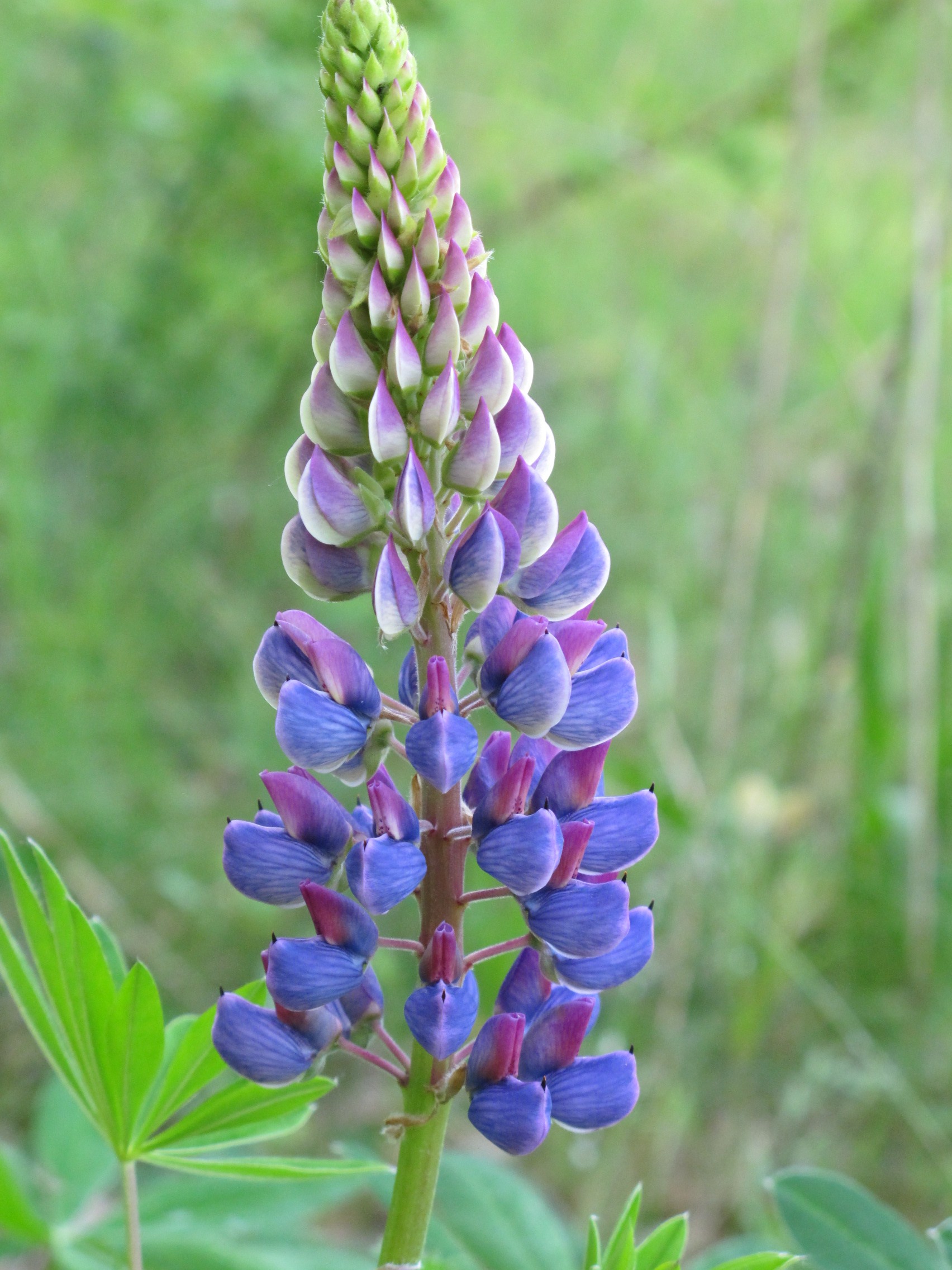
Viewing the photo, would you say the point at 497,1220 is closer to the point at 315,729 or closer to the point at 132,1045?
the point at 132,1045

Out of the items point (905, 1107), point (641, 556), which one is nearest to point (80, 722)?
point (641, 556)

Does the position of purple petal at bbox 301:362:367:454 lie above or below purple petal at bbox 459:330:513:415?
below

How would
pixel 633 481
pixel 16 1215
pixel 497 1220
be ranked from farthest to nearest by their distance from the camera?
1. pixel 633 481
2. pixel 497 1220
3. pixel 16 1215

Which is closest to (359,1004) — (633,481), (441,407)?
(441,407)

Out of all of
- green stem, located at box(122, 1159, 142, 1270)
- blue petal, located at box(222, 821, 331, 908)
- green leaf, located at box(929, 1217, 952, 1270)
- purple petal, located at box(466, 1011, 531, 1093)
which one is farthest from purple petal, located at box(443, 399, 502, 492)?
green leaf, located at box(929, 1217, 952, 1270)

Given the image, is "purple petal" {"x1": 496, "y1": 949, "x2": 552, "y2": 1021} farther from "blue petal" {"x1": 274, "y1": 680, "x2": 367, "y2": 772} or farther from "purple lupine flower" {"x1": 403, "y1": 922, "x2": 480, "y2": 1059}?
"blue petal" {"x1": 274, "y1": 680, "x2": 367, "y2": 772}

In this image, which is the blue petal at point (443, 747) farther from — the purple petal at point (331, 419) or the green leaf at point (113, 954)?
the green leaf at point (113, 954)

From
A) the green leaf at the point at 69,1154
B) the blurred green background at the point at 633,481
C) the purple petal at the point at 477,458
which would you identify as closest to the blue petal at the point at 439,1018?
the purple petal at the point at 477,458
